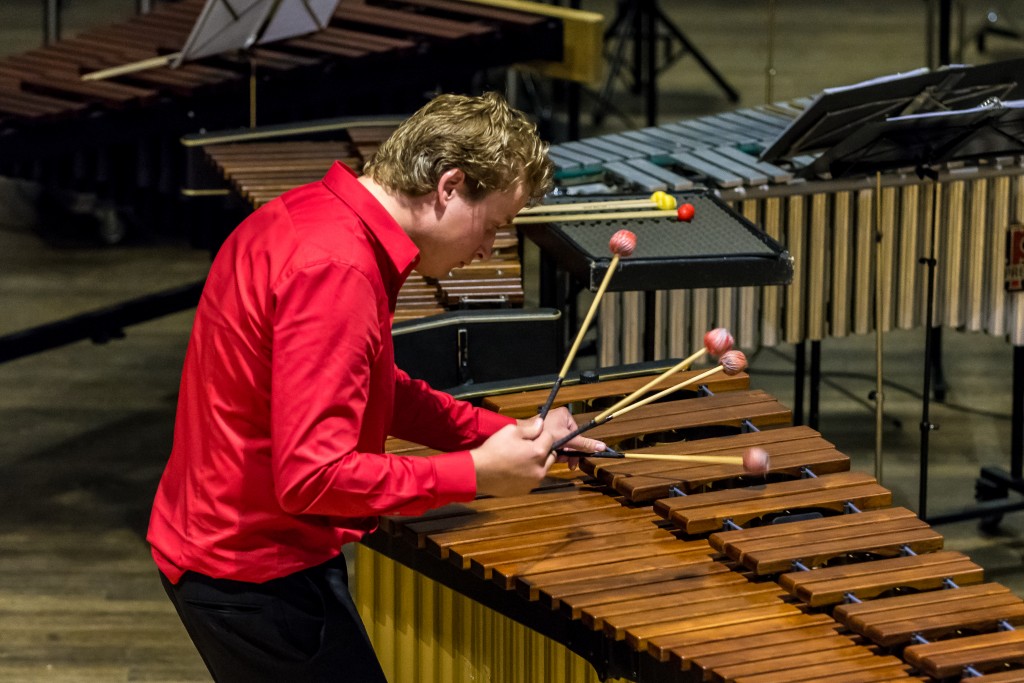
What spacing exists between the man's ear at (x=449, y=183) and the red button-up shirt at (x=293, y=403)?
0.08m

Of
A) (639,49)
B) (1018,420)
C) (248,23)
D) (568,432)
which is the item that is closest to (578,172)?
(248,23)

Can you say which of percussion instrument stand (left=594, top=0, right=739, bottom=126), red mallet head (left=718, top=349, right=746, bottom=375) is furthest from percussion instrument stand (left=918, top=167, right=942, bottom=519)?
percussion instrument stand (left=594, top=0, right=739, bottom=126)

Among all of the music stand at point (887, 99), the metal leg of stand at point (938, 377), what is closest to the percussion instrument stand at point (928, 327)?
the music stand at point (887, 99)

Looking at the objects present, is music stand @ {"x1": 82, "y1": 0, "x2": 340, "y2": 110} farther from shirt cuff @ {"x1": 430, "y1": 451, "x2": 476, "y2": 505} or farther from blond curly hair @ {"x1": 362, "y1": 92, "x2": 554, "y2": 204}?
shirt cuff @ {"x1": 430, "y1": 451, "x2": 476, "y2": 505}

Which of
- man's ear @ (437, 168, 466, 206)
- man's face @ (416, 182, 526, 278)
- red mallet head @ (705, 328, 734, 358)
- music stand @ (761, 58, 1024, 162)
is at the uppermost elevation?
music stand @ (761, 58, 1024, 162)

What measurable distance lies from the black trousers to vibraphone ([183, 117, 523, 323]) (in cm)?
140

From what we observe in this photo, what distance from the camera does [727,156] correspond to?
4766 millimetres

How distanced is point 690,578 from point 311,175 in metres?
2.32

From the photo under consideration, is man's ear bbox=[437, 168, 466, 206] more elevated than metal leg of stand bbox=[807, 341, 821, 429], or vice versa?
man's ear bbox=[437, 168, 466, 206]

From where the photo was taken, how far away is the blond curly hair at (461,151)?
245 cm

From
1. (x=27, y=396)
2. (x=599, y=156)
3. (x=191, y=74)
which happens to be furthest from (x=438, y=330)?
(x=27, y=396)

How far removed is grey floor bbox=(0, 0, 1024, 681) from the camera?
4.36 meters

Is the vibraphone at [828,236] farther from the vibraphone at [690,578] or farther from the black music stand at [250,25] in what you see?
the vibraphone at [690,578]

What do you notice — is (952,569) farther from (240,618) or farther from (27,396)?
(27,396)
